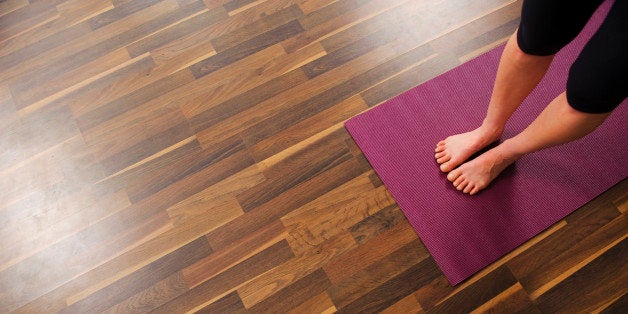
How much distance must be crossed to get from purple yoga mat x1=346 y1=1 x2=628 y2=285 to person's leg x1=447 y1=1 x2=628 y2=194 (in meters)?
0.11

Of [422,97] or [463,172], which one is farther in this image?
[422,97]

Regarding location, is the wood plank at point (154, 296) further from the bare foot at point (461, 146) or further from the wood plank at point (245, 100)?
the bare foot at point (461, 146)

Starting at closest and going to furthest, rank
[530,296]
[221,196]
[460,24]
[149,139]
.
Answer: [530,296] → [221,196] → [149,139] → [460,24]

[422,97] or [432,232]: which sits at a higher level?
[422,97]

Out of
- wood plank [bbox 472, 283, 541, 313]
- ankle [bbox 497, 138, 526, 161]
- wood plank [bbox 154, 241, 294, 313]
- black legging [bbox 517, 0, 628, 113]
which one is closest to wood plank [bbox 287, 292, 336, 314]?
wood plank [bbox 154, 241, 294, 313]

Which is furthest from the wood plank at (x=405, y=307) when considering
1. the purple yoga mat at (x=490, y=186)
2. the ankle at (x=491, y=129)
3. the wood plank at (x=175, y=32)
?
the wood plank at (x=175, y=32)

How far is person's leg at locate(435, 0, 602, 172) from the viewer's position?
2.98 feet

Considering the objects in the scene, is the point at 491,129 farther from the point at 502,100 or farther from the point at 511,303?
the point at 511,303

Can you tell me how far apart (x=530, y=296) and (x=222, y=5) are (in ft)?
4.30

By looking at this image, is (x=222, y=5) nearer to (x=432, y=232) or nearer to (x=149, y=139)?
(x=149, y=139)

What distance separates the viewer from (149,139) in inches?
61.1

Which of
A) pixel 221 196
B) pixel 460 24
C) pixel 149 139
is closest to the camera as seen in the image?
pixel 221 196

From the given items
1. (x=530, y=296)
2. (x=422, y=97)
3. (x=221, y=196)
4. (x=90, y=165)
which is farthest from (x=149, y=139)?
(x=530, y=296)

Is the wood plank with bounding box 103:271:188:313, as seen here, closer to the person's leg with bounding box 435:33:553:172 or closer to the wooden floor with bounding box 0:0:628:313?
the wooden floor with bounding box 0:0:628:313
